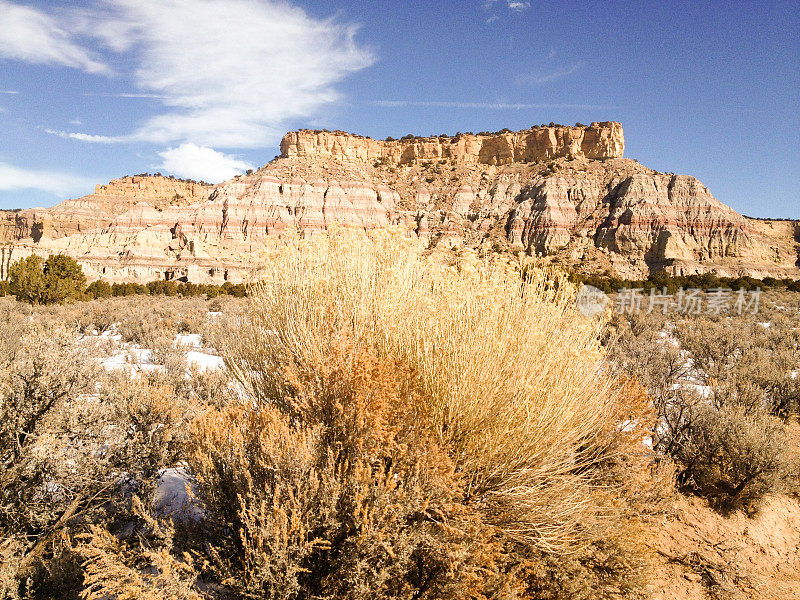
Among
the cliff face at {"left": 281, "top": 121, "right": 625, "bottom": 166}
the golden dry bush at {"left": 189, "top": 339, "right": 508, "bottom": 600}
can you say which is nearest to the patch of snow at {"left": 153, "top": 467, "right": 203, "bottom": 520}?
the golden dry bush at {"left": 189, "top": 339, "right": 508, "bottom": 600}

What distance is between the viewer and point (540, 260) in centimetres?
418

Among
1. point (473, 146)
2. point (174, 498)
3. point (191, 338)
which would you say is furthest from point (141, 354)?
point (473, 146)

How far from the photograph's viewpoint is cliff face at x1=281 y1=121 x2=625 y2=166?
271 ft

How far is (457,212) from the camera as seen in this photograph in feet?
222

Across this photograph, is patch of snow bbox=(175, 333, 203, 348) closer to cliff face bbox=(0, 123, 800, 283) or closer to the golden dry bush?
the golden dry bush

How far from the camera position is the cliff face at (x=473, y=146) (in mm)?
82750

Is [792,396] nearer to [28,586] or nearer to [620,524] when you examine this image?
[620,524]

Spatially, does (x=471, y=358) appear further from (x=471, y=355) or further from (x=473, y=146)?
(x=473, y=146)

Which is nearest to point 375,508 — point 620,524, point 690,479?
point 620,524

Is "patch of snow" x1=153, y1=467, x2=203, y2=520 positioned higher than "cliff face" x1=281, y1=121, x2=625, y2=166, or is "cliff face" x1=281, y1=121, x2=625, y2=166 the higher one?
"cliff face" x1=281, y1=121, x2=625, y2=166

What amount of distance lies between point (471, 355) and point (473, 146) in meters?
93.5

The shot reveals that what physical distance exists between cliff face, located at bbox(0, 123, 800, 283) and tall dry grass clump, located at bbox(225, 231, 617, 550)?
145ft

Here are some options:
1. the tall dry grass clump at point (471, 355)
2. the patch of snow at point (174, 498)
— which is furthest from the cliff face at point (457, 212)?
the patch of snow at point (174, 498)

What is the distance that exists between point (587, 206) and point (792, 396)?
60.8 meters
